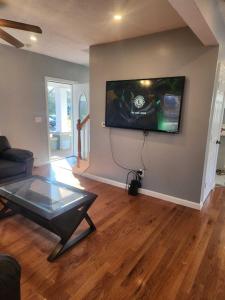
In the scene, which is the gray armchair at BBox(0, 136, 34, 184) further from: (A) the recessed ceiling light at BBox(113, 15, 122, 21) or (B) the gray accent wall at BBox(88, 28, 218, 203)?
(A) the recessed ceiling light at BBox(113, 15, 122, 21)

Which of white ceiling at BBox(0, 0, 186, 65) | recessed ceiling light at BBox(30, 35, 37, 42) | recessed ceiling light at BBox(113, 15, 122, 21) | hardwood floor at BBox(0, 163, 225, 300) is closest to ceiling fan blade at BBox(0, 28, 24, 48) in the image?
white ceiling at BBox(0, 0, 186, 65)

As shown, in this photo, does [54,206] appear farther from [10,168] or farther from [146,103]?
[146,103]

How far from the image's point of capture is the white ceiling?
2041 mm

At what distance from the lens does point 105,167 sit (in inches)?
146

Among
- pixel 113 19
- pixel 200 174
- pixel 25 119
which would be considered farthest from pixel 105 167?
pixel 113 19

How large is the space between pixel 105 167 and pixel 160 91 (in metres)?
1.67

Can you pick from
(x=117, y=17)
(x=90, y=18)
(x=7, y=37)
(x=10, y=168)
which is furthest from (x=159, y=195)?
(x=7, y=37)

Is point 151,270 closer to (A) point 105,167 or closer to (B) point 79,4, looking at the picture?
(A) point 105,167

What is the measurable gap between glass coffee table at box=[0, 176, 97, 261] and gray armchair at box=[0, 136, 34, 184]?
617 millimetres

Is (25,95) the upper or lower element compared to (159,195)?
upper

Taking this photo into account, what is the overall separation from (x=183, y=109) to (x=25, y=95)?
3.18 m

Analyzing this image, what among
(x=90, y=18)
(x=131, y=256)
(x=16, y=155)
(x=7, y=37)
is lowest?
(x=131, y=256)

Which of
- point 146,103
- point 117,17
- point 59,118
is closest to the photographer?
point 117,17

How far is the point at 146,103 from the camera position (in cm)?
295
